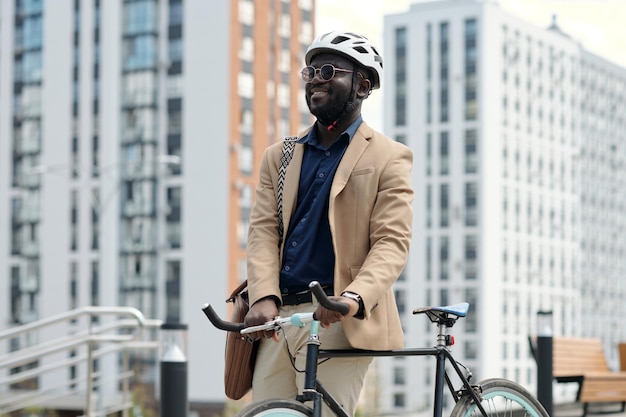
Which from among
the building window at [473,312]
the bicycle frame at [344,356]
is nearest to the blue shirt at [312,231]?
the bicycle frame at [344,356]

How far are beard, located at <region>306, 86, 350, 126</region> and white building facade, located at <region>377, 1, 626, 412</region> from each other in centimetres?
10530

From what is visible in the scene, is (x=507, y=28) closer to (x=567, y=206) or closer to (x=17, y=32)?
(x=567, y=206)

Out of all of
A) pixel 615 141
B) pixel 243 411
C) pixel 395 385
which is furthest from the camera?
pixel 615 141

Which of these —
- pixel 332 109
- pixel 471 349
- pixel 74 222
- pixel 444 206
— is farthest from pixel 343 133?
pixel 444 206

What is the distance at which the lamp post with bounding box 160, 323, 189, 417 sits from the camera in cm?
738

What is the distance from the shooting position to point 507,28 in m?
118

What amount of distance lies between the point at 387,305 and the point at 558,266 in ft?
391

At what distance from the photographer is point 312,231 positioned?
3.89 meters

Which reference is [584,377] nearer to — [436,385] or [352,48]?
[436,385]

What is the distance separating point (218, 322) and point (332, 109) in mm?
793

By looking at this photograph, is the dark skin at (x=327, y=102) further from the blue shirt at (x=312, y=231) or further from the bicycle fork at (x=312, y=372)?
the bicycle fork at (x=312, y=372)

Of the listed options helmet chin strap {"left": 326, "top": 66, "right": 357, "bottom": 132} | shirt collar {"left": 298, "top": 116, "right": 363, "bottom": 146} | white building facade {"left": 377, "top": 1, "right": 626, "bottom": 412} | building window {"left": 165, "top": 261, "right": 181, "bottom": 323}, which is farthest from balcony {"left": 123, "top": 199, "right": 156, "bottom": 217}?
helmet chin strap {"left": 326, "top": 66, "right": 357, "bottom": 132}

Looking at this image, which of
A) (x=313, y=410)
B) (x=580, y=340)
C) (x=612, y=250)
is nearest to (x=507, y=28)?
(x=612, y=250)

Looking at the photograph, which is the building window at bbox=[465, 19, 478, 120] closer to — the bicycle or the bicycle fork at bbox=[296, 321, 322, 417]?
the bicycle
